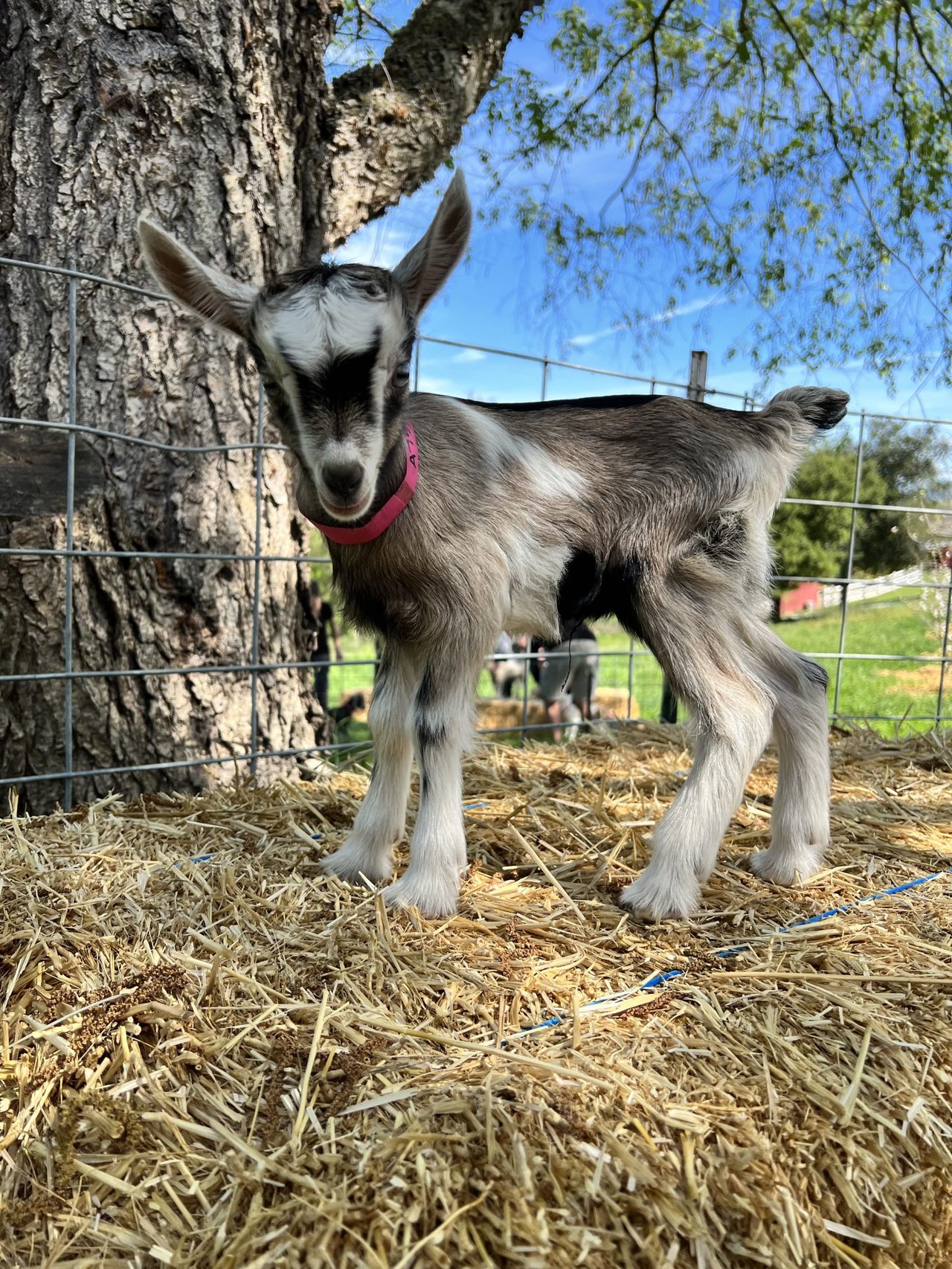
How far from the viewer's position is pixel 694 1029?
1.78 meters

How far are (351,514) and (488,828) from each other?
1371mm

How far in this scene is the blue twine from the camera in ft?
5.90

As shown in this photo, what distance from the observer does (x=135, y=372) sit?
133 inches

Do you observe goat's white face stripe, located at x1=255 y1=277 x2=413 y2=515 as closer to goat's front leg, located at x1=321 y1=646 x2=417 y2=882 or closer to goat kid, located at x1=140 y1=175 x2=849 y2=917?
goat kid, located at x1=140 y1=175 x2=849 y2=917

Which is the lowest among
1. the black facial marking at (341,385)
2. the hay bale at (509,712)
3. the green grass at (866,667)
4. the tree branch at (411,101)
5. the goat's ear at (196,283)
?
the hay bale at (509,712)

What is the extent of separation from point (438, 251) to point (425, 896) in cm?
174

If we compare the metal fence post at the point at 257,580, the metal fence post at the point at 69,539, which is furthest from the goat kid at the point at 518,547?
the metal fence post at the point at 257,580

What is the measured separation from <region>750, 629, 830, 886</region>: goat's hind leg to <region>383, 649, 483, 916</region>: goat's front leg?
1.02m

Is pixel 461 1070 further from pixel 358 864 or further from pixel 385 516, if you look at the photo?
pixel 385 516

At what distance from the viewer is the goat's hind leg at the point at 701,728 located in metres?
2.38

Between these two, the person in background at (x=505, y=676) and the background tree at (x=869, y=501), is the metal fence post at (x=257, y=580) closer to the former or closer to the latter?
the background tree at (x=869, y=501)

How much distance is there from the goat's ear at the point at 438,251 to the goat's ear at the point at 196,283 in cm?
42

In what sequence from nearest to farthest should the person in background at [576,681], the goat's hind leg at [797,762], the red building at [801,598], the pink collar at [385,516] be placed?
the pink collar at [385,516] < the goat's hind leg at [797,762] < the person in background at [576,681] < the red building at [801,598]

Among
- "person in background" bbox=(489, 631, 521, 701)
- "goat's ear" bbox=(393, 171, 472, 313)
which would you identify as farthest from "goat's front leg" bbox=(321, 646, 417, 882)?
"person in background" bbox=(489, 631, 521, 701)
